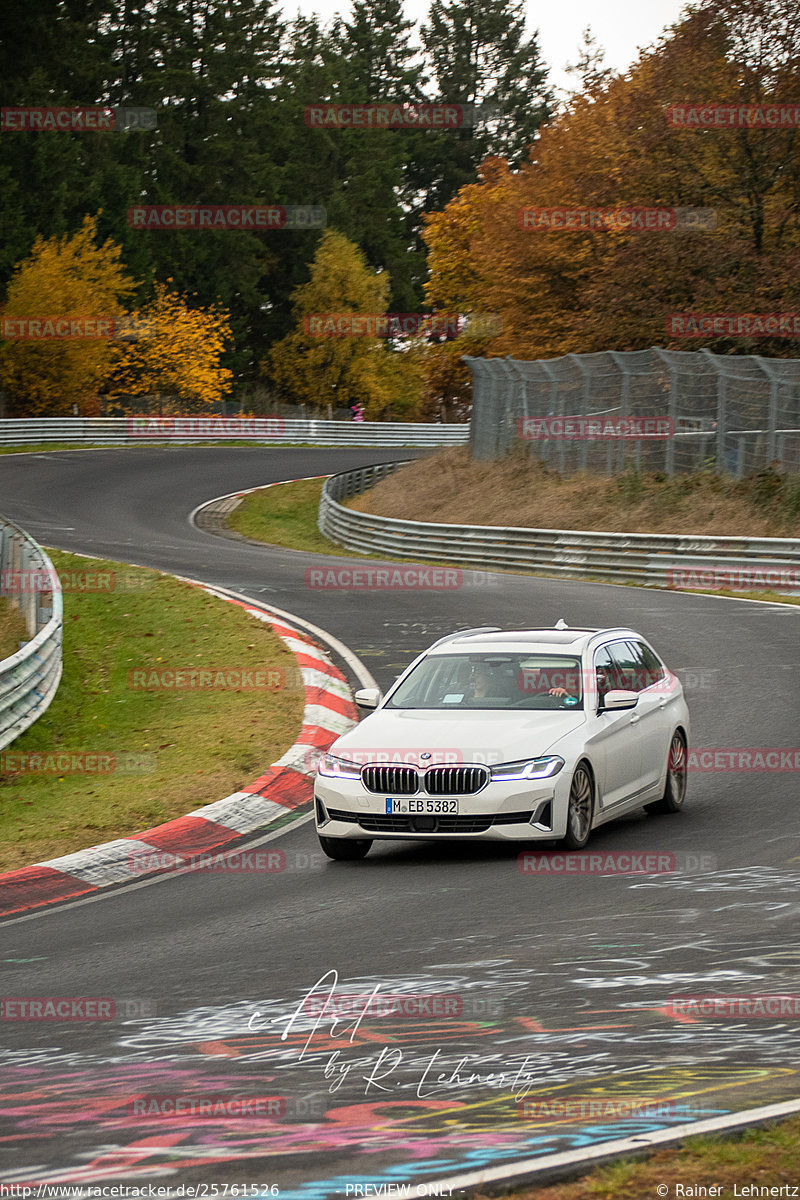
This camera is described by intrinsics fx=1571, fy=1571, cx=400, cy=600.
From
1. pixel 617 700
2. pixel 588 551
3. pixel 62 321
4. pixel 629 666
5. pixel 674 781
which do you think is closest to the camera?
pixel 617 700

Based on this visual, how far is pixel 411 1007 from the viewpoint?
6660 mm

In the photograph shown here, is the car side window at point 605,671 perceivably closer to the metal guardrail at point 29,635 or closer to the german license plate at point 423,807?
the german license plate at point 423,807

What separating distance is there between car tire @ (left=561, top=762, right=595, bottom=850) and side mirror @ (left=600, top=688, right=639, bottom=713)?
636mm

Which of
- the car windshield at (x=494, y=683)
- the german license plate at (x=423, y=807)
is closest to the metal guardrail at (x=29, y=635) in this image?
the car windshield at (x=494, y=683)

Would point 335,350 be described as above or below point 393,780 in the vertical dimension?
above

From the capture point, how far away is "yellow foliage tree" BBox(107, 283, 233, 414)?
261 feet

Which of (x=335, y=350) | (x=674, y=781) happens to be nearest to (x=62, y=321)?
(x=335, y=350)

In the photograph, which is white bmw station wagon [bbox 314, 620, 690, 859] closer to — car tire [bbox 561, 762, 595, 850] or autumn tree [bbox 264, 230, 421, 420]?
car tire [bbox 561, 762, 595, 850]

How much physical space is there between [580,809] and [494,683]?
4.28 ft

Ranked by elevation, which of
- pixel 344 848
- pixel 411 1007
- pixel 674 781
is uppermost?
pixel 411 1007

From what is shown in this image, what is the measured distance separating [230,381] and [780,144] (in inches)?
2213

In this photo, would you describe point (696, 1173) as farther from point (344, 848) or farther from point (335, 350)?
point (335, 350)

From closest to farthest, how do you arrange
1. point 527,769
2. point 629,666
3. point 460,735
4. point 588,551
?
point 527,769 < point 460,735 < point 629,666 < point 588,551

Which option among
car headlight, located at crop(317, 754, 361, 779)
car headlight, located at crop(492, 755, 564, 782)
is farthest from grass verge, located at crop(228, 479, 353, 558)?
car headlight, located at crop(492, 755, 564, 782)
